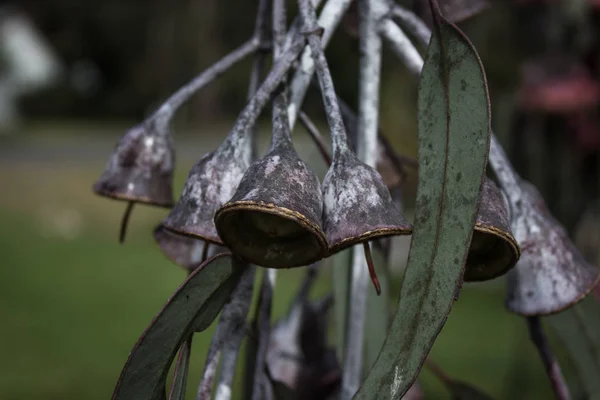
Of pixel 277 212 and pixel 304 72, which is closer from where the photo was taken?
pixel 277 212

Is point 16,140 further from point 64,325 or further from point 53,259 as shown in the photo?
point 64,325

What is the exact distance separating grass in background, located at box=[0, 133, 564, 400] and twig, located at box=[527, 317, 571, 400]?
0.68 metres

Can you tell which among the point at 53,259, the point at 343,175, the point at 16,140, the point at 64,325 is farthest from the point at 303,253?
the point at 16,140

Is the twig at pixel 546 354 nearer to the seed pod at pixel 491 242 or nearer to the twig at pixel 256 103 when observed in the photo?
the seed pod at pixel 491 242

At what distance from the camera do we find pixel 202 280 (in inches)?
20.1

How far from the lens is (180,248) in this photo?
0.69m

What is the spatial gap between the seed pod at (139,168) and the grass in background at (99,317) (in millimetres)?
840

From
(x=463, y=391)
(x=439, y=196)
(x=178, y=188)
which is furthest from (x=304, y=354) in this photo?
(x=178, y=188)

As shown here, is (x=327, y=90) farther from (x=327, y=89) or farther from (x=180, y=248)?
(x=180, y=248)

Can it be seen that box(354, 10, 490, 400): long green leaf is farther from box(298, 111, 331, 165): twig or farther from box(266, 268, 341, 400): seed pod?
box(266, 268, 341, 400): seed pod

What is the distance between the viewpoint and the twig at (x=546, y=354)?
0.62 meters

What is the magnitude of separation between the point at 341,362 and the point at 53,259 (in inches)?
146

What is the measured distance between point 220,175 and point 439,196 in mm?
126

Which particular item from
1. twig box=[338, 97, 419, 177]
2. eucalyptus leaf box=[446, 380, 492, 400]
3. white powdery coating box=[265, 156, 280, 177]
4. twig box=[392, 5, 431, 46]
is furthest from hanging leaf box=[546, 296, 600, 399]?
white powdery coating box=[265, 156, 280, 177]
